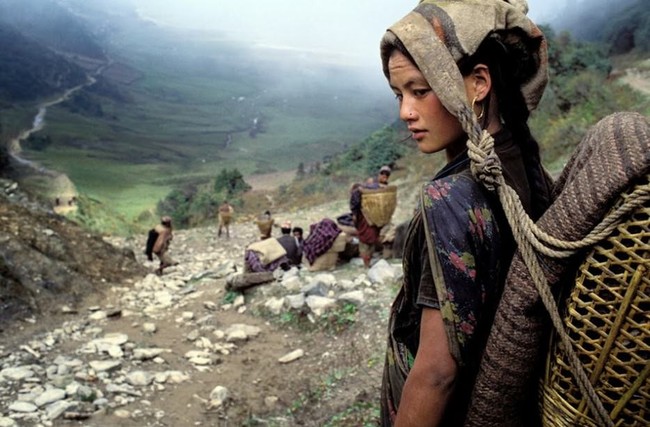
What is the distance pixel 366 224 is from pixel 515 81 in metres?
6.09

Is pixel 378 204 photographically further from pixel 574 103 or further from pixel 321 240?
pixel 574 103

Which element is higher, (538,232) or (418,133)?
(418,133)

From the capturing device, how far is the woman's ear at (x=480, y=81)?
48.8 inches

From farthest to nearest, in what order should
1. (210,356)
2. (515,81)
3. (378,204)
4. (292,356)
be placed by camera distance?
1. (378,204)
2. (210,356)
3. (292,356)
4. (515,81)

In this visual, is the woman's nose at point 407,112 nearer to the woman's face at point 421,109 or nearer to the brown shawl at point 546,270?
the woman's face at point 421,109

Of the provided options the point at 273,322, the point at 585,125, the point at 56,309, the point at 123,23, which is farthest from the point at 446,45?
the point at 123,23

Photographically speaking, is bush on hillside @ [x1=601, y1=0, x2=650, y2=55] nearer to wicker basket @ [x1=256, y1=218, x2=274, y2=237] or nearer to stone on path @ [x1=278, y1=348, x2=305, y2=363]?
wicker basket @ [x1=256, y1=218, x2=274, y2=237]

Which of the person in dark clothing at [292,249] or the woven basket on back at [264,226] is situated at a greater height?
the person in dark clothing at [292,249]

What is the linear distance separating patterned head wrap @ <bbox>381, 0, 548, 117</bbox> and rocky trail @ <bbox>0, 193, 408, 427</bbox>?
2722 millimetres

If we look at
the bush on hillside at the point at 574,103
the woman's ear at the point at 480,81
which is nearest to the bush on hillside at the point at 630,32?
the bush on hillside at the point at 574,103

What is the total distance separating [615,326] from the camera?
2.93ft

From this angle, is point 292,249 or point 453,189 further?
point 292,249

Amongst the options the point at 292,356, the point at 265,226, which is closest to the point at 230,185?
the point at 265,226

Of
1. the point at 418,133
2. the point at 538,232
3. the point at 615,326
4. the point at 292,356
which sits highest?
the point at 418,133
